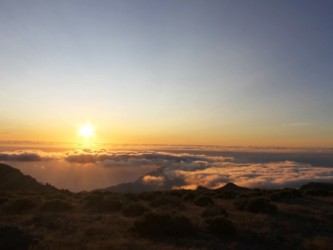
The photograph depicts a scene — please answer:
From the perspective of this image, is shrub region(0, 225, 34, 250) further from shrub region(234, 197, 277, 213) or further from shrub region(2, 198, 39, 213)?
shrub region(234, 197, 277, 213)

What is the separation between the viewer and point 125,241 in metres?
15.2

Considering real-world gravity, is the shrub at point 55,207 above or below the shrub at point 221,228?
below

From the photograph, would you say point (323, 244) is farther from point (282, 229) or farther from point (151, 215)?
point (151, 215)

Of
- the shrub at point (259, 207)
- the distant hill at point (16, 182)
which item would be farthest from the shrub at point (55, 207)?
the distant hill at point (16, 182)

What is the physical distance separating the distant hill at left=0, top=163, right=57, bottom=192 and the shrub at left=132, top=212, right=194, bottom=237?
239 ft

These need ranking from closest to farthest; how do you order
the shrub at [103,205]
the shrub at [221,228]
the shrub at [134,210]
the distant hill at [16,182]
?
the shrub at [221,228] → the shrub at [134,210] → the shrub at [103,205] → the distant hill at [16,182]

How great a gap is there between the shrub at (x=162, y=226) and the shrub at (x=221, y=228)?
4.28 feet

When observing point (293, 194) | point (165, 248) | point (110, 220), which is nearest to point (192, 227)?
point (165, 248)

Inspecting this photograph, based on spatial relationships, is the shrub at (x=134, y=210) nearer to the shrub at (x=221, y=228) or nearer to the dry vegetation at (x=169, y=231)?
the dry vegetation at (x=169, y=231)

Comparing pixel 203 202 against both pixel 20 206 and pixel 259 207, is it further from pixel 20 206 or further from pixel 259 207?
pixel 20 206

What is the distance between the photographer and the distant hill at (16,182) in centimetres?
8707

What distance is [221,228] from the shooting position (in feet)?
62.2

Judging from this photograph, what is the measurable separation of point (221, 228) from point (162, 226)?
11.6 feet

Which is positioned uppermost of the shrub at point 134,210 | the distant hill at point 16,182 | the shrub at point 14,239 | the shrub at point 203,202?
the shrub at point 14,239
